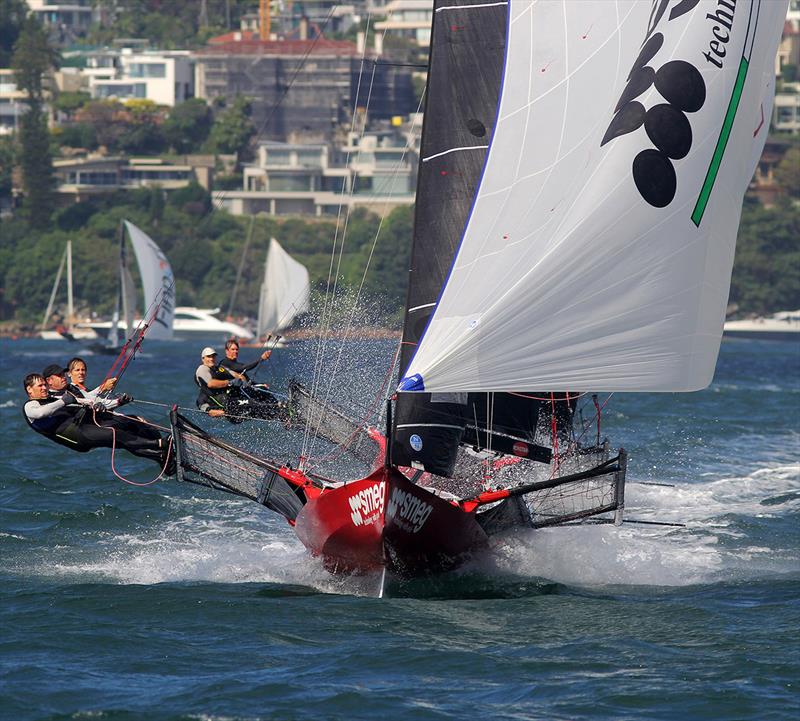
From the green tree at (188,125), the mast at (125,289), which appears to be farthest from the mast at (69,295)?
the green tree at (188,125)

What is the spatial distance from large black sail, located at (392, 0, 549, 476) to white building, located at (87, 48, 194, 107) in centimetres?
11699

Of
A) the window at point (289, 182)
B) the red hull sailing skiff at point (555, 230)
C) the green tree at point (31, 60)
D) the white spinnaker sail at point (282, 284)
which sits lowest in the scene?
the window at point (289, 182)

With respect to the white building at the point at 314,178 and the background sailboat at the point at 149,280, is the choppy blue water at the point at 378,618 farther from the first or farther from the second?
the white building at the point at 314,178

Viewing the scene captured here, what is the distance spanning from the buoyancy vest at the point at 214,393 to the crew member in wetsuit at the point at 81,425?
1411 mm

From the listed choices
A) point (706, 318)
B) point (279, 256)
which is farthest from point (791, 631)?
point (279, 256)

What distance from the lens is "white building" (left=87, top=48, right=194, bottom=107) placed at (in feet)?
429

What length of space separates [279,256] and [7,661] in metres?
54.8

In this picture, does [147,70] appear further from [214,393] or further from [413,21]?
[214,393]

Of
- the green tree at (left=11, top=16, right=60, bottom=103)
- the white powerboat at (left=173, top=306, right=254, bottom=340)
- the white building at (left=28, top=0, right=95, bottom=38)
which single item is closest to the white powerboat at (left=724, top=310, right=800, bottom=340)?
the white powerboat at (left=173, top=306, right=254, bottom=340)

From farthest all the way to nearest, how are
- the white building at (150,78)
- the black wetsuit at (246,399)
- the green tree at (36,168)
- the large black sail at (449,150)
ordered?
the white building at (150,78) → the green tree at (36,168) → the black wetsuit at (246,399) → the large black sail at (449,150)

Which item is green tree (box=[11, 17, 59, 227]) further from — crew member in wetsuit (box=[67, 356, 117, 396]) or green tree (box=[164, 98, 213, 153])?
crew member in wetsuit (box=[67, 356, 117, 396])

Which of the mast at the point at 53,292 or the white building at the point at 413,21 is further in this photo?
the white building at the point at 413,21

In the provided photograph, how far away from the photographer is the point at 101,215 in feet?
320

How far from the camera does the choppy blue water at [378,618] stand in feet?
38.2
